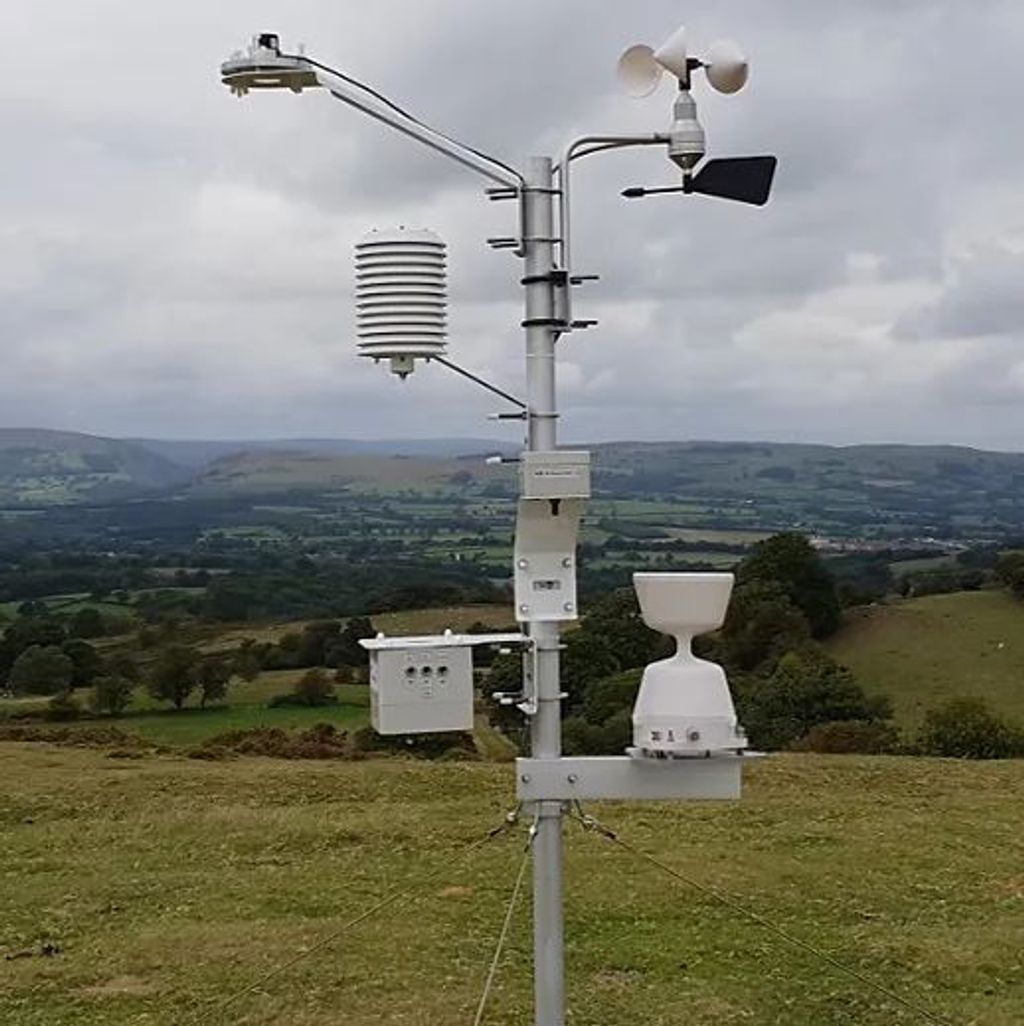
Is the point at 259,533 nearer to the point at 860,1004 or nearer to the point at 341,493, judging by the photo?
the point at 341,493

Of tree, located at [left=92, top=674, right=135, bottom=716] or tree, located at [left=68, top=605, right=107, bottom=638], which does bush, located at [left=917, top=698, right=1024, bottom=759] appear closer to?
tree, located at [left=92, top=674, right=135, bottom=716]

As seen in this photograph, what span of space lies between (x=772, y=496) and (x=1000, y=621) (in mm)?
21444

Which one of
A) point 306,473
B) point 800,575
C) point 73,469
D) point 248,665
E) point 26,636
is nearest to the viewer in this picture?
point 248,665

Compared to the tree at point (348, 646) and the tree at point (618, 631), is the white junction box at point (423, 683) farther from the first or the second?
the tree at point (618, 631)

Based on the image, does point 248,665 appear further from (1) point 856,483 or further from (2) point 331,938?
(1) point 856,483

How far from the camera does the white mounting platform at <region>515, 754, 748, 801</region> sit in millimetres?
4199

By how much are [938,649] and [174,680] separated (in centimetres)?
1348

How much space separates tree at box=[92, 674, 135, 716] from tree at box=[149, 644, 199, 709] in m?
0.59

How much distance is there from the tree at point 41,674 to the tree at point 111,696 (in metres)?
2.09

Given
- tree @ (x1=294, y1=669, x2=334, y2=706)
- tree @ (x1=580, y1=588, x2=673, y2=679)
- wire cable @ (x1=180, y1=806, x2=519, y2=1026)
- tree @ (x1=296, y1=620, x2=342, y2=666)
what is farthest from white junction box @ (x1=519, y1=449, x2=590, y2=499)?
tree @ (x1=294, y1=669, x2=334, y2=706)

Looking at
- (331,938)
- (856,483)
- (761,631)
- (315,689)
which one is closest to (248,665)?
(315,689)

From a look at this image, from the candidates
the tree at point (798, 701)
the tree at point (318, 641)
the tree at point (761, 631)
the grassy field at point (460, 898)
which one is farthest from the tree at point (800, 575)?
the grassy field at point (460, 898)

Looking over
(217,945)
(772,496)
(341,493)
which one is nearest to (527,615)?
(217,945)

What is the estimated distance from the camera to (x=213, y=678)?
2328 cm
